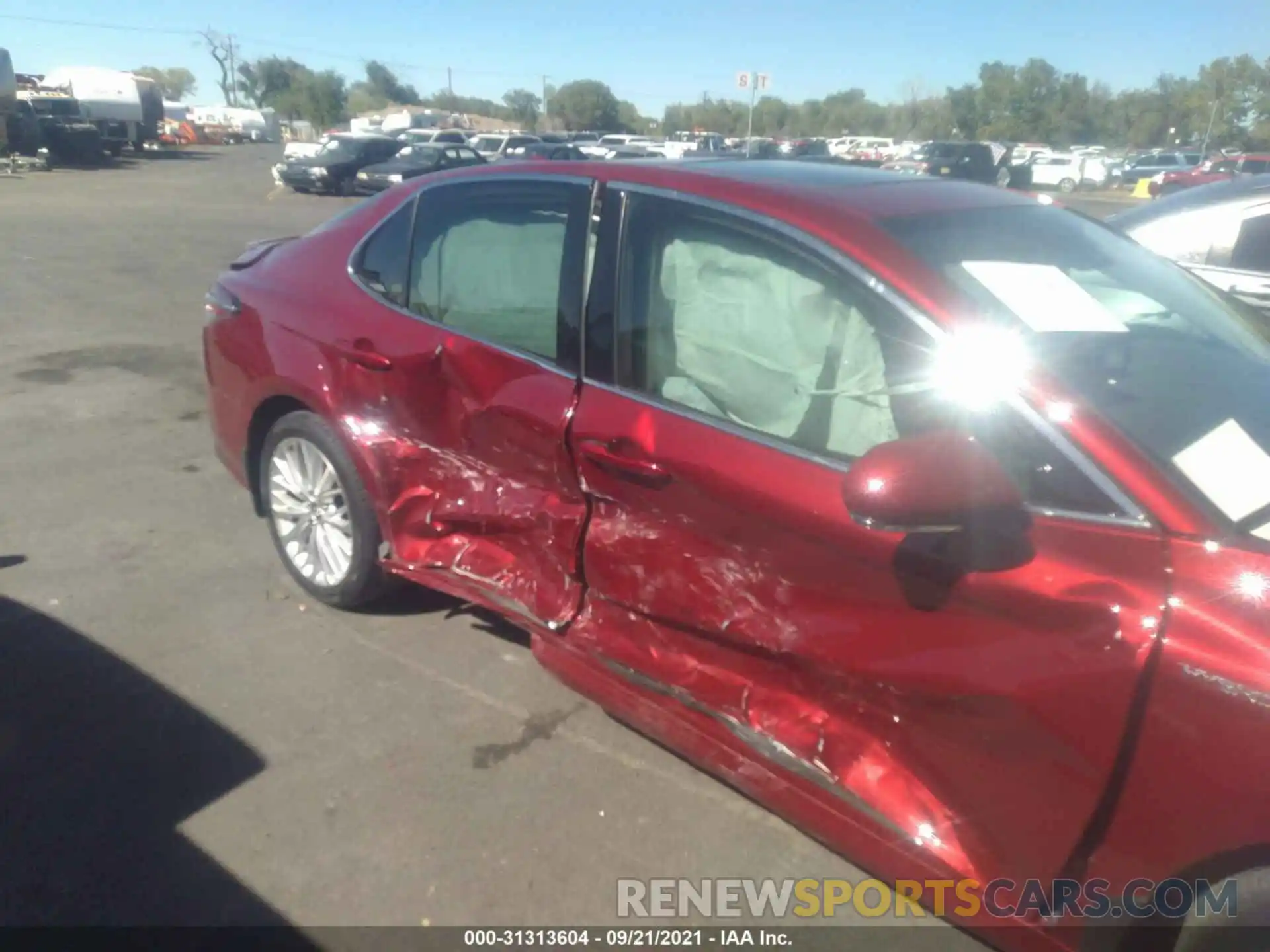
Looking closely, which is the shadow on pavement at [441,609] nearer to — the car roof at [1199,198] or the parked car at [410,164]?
the car roof at [1199,198]

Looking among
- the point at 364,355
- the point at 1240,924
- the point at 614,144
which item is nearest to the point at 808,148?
the point at 614,144

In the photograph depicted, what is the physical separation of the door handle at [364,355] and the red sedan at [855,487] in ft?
0.05

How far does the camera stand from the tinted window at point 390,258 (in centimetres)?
358

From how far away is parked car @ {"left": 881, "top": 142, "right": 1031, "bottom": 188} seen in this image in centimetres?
2733

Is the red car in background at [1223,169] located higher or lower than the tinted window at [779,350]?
lower

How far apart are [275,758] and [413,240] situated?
1816 mm

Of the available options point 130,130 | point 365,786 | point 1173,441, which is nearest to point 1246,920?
point 1173,441

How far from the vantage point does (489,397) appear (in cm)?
314

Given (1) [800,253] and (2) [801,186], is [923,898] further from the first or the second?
(2) [801,186]

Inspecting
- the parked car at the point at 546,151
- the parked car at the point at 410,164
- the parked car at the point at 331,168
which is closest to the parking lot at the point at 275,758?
the parked car at the point at 410,164

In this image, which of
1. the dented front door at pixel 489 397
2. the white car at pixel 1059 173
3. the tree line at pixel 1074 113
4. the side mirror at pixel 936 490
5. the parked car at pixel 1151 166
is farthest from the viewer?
the tree line at pixel 1074 113

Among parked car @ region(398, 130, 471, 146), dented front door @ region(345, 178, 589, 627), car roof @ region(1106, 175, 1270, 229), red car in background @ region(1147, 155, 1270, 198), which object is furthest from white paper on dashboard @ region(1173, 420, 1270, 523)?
parked car @ region(398, 130, 471, 146)

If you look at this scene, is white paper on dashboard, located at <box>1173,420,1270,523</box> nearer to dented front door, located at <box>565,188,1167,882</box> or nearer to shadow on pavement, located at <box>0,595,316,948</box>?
dented front door, located at <box>565,188,1167,882</box>

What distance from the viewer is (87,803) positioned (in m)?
2.86
